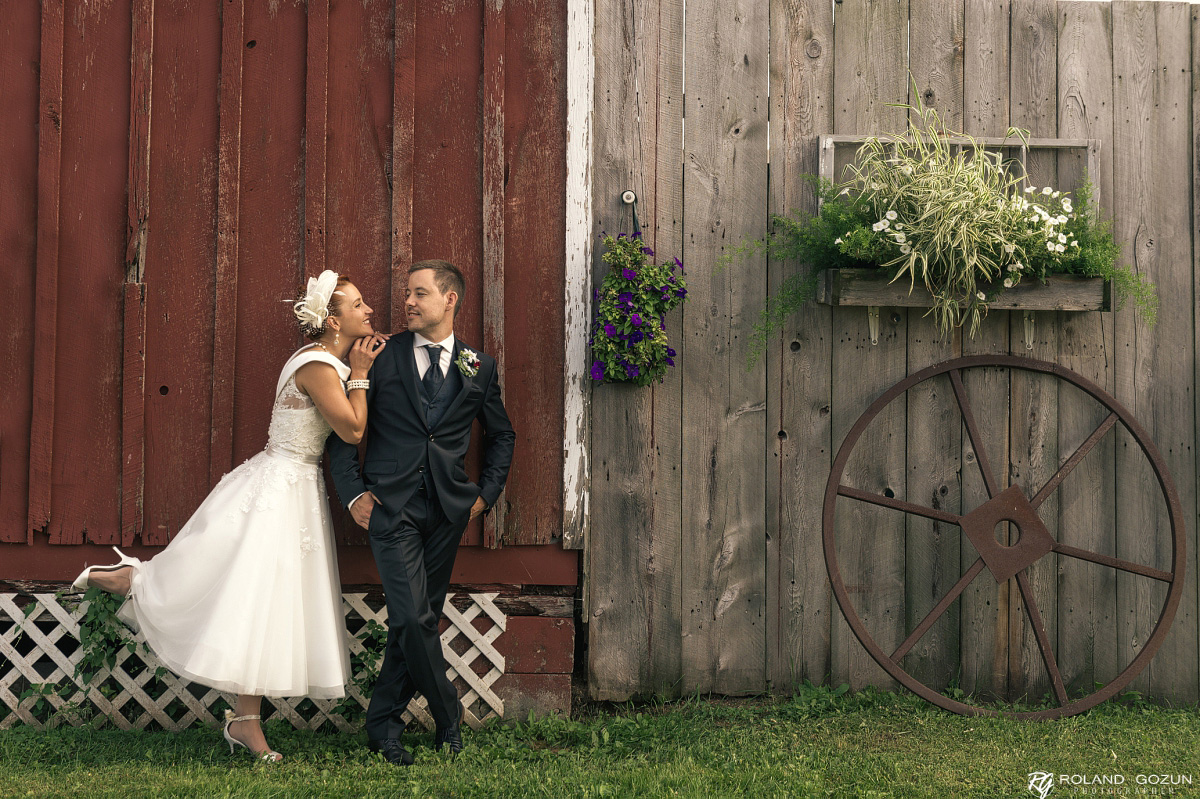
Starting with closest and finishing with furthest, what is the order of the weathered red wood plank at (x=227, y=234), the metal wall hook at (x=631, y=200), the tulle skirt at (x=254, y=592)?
the tulle skirt at (x=254, y=592), the weathered red wood plank at (x=227, y=234), the metal wall hook at (x=631, y=200)

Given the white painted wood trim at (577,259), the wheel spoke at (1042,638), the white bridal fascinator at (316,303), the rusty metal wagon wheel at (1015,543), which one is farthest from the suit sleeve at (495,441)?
the wheel spoke at (1042,638)

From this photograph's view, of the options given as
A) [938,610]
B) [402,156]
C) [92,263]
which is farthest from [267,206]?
[938,610]

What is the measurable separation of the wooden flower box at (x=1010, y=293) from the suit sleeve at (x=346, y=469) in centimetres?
190

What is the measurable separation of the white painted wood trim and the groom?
0.42 m

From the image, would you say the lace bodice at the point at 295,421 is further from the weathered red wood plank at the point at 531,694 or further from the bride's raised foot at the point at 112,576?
the weathered red wood plank at the point at 531,694

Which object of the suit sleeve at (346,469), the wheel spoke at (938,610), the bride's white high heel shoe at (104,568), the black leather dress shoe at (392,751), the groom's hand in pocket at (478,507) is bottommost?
the black leather dress shoe at (392,751)

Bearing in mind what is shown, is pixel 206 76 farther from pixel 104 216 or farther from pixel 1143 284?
pixel 1143 284

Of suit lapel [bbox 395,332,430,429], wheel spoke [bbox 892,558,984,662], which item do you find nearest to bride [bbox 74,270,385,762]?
suit lapel [bbox 395,332,430,429]

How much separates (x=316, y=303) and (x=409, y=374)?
0.43 meters

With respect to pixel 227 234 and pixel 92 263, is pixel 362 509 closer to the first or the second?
pixel 227 234

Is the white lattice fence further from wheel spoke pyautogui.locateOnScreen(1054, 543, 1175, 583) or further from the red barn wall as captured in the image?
wheel spoke pyautogui.locateOnScreen(1054, 543, 1175, 583)

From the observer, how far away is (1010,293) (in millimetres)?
3248

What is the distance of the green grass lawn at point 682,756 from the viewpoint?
2.60m

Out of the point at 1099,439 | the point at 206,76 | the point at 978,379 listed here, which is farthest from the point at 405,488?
the point at 1099,439
